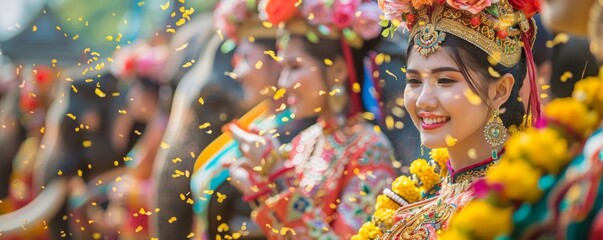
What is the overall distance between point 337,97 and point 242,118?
0.98 meters

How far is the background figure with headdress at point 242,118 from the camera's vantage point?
4453mm

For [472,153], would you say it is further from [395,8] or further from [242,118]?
[242,118]

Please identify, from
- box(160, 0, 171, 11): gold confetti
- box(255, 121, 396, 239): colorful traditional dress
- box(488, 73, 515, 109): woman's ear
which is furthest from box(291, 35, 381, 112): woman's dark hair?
box(160, 0, 171, 11): gold confetti

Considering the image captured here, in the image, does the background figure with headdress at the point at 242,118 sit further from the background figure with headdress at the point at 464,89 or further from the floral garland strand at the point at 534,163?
the floral garland strand at the point at 534,163

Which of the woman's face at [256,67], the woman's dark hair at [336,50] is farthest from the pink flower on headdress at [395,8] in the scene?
the woman's face at [256,67]

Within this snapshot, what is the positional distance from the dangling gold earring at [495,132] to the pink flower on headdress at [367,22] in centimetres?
115

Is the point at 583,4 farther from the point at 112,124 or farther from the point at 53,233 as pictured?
the point at 53,233

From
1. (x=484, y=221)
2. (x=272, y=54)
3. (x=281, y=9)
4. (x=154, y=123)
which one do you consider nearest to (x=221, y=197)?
(x=272, y=54)

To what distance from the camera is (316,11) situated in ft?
12.9

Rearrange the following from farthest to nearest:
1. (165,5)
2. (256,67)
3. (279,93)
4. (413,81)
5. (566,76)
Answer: (165,5) < (256,67) < (279,93) < (566,76) < (413,81)

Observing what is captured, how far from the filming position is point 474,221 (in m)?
1.39

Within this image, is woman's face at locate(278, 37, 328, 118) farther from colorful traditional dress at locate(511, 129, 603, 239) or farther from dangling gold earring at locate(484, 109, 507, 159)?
colorful traditional dress at locate(511, 129, 603, 239)

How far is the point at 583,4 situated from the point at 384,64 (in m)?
2.50

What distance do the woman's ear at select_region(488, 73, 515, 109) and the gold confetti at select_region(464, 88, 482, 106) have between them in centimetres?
4
